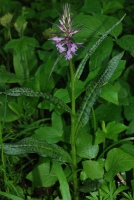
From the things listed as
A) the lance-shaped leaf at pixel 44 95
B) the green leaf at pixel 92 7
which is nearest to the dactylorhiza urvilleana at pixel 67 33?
the lance-shaped leaf at pixel 44 95

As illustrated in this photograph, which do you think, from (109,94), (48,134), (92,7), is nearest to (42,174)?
(48,134)

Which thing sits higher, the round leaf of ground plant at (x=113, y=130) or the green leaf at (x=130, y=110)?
the green leaf at (x=130, y=110)

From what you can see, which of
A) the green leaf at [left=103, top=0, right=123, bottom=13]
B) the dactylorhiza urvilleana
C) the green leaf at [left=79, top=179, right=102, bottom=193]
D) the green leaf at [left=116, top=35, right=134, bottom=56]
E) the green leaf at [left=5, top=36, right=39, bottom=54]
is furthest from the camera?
the green leaf at [left=5, top=36, right=39, bottom=54]

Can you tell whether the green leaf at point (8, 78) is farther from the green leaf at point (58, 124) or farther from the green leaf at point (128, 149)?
the green leaf at point (128, 149)

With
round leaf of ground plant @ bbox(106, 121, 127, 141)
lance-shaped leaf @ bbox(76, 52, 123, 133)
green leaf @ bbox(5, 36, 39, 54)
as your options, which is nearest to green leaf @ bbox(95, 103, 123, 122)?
round leaf of ground plant @ bbox(106, 121, 127, 141)

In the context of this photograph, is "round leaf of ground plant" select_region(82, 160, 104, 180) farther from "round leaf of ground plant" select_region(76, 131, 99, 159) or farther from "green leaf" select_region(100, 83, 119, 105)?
"green leaf" select_region(100, 83, 119, 105)

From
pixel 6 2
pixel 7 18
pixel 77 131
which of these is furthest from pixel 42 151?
pixel 6 2
